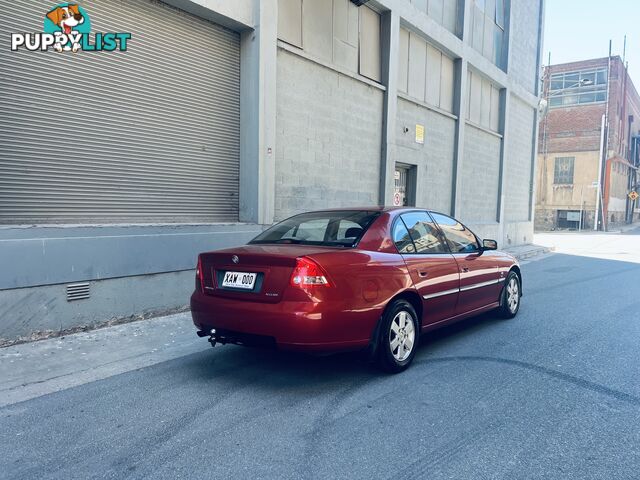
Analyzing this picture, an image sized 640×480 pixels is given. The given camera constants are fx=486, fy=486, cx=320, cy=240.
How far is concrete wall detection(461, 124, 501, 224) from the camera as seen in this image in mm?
15930

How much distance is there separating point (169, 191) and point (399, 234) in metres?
3.98

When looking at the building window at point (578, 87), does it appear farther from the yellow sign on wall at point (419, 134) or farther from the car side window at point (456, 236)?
the car side window at point (456, 236)

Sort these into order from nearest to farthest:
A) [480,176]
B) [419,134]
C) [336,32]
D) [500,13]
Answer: [336,32]
[419,134]
[480,176]
[500,13]

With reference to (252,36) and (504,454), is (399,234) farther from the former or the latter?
(252,36)

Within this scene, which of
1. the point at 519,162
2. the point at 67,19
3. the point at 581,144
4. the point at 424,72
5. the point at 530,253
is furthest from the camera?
the point at 581,144

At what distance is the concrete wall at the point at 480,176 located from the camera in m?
15.9

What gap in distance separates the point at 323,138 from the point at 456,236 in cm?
455

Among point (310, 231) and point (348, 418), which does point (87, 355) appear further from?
point (348, 418)

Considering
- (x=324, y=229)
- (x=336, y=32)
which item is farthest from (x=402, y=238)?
(x=336, y=32)

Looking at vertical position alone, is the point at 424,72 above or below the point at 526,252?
above

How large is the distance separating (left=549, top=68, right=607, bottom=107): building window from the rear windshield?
41680 mm

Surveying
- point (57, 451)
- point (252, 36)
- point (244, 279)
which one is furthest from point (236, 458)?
point (252, 36)

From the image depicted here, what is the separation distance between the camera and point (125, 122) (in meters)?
6.57

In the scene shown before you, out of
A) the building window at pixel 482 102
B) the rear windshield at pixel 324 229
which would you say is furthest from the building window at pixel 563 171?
the rear windshield at pixel 324 229
